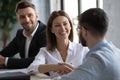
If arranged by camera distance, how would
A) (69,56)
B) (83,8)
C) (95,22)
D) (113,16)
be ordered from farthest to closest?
1. (83,8)
2. (113,16)
3. (69,56)
4. (95,22)

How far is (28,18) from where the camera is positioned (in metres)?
2.46

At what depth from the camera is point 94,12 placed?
4.00 ft

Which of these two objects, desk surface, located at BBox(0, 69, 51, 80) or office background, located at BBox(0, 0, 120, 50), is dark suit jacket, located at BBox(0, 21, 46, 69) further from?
office background, located at BBox(0, 0, 120, 50)

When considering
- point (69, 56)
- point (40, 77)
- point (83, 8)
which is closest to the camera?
point (40, 77)

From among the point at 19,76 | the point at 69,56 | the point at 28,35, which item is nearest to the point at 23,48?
the point at 28,35

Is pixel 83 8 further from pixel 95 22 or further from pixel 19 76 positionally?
pixel 95 22

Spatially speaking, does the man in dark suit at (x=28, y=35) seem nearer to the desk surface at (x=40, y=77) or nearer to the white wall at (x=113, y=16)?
the desk surface at (x=40, y=77)

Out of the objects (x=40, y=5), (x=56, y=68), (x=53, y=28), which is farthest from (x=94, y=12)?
(x=40, y=5)

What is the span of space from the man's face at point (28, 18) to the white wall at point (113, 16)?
1759 millimetres

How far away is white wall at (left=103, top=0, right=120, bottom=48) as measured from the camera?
3938 millimetres

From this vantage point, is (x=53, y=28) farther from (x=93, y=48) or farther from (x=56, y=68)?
(x=93, y=48)

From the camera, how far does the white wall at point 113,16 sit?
394 cm

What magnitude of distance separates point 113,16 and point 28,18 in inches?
73.5

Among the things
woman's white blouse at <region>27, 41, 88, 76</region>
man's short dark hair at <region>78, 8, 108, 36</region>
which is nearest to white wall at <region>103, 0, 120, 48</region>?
woman's white blouse at <region>27, 41, 88, 76</region>
